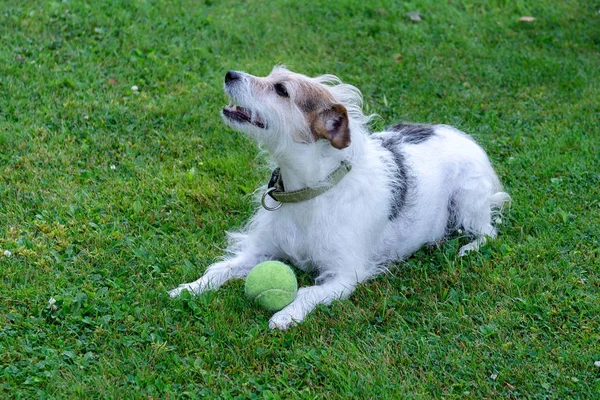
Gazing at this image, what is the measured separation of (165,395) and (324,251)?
1511 millimetres

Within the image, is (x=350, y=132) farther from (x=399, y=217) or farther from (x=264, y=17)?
(x=264, y=17)

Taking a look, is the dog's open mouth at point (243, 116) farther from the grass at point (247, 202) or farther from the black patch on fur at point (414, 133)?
the black patch on fur at point (414, 133)

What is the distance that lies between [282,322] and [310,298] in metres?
0.30

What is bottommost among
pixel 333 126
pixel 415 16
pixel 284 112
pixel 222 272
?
pixel 222 272

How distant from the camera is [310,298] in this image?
4816 millimetres

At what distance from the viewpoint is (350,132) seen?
15.5ft

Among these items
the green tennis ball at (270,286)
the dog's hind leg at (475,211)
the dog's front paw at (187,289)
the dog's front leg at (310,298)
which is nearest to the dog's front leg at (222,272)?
the dog's front paw at (187,289)

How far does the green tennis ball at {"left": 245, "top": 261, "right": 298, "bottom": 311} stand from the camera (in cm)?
473

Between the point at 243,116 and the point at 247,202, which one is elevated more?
the point at 243,116

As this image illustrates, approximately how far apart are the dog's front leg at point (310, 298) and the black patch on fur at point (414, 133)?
1297 mm

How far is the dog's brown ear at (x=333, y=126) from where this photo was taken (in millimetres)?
4613

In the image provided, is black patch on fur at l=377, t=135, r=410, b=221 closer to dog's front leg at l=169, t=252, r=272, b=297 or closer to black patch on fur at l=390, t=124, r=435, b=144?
black patch on fur at l=390, t=124, r=435, b=144

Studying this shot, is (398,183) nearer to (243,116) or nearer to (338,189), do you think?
(338,189)

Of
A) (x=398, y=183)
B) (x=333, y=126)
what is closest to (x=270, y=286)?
(x=333, y=126)
